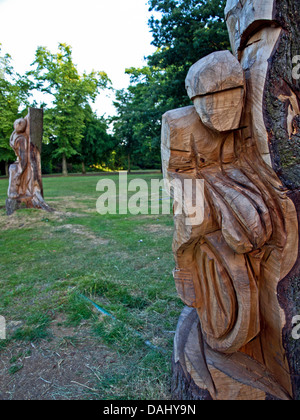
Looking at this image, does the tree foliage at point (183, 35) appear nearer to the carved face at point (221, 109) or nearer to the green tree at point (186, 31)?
the green tree at point (186, 31)

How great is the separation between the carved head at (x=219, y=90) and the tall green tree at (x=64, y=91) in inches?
948

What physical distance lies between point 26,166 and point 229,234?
7.77 metres

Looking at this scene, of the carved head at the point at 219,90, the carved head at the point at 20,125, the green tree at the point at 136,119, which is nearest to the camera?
the carved head at the point at 219,90

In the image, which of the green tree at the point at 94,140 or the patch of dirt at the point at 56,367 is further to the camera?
the green tree at the point at 94,140

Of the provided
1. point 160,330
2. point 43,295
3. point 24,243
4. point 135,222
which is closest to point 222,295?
point 160,330

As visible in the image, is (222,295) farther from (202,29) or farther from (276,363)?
(202,29)

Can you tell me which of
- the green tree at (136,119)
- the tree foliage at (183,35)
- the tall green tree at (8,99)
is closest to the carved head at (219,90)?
the tree foliage at (183,35)

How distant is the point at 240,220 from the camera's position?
1.40 metres

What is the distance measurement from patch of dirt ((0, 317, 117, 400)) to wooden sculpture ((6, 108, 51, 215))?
236 inches

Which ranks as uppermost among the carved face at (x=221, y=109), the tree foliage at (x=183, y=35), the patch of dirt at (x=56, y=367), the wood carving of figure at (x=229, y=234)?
the tree foliage at (x=183, y=35)

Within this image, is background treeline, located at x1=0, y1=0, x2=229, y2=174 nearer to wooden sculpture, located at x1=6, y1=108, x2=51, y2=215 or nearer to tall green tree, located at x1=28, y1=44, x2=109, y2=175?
tall green tree, located at x1=28, y1=44, x2=109, y2=175

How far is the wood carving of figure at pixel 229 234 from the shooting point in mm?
1371

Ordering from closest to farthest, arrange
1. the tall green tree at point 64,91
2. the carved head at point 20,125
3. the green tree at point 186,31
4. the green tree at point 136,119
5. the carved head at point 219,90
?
the carved head at point 219,90, the carved head at point 20,125, the green tree at point 186,31, the green tree at point 136,119, the tall green tree at point 64,91

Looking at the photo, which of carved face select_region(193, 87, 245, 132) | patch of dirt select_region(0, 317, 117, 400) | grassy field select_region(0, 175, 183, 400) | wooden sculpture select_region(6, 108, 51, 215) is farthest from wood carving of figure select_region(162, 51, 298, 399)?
wooden sculpture select_region(6, 108, 51, 215)
